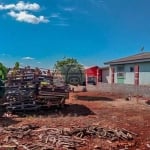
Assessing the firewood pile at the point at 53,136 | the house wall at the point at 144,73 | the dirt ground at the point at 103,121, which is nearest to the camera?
the firewood pile at the point at 53,136

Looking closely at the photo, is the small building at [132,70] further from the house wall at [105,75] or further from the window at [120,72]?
the house wall at [105,75]

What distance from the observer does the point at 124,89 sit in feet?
86.5

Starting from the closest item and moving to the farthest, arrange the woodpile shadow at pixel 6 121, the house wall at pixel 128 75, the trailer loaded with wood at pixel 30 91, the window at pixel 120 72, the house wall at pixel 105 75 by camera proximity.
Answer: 1. the woodpile shadow at pixel 6 121
2. the trailer loaded with wood at pixel 30 91
3. the house wall at pixel 128 75
4. the window at pixel 120 72
5. the house wall at pixel 105 75

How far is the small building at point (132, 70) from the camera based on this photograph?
2632 cm

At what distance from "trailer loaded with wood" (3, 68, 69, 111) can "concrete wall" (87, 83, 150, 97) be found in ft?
30.3

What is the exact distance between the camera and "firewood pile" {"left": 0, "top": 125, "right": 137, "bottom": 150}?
27.6 ft

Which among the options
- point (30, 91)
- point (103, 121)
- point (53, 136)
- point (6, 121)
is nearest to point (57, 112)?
point (30, 91)

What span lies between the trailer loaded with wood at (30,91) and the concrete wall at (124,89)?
9.22m

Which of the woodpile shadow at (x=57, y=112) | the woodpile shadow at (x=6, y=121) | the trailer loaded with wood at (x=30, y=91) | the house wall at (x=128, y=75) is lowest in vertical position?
the woodpile shadow at (x=6, y=121)

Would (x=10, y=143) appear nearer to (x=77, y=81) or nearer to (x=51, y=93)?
(x=51, y=93)

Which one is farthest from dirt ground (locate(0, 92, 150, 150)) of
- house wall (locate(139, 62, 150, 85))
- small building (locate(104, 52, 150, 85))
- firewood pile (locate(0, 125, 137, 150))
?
house wall (locate(139, 62, 150, 85))

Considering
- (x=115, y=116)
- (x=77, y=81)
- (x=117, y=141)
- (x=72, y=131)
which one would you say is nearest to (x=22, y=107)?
(x=115, y=116)

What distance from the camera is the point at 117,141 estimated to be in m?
9.20

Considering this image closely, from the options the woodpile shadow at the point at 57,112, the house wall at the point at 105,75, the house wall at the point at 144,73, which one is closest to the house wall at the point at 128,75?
the house wall at the point at 144,73
